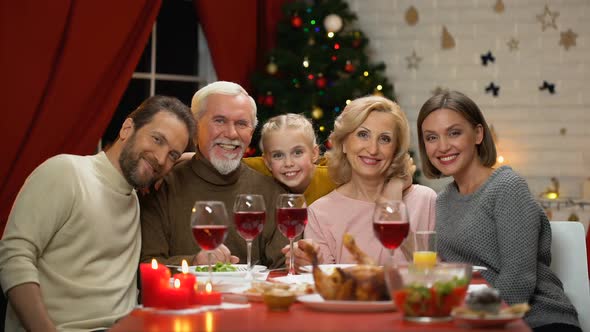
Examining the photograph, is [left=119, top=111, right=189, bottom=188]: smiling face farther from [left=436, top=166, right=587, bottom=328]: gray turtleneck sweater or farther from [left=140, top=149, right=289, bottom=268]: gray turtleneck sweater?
[left=436, top=166, right=587, bottom=328]: gray turtleneck sweater

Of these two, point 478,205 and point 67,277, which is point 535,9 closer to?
point 478,205

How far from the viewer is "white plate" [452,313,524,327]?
1553mm

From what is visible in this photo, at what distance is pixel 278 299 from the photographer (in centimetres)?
175

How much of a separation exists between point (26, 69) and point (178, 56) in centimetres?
144

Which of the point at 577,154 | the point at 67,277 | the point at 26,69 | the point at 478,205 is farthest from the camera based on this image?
the point at 577,154

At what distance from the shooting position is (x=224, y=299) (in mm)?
1915

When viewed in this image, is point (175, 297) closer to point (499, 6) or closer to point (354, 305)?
point (354, 305)

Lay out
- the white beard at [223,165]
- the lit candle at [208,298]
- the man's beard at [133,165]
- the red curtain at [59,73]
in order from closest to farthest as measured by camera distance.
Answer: the lit candle at [208,298], the man's beard at [133,165], the white beard at [223,165], the red curtain at [59,73]

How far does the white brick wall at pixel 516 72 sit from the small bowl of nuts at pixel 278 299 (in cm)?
465

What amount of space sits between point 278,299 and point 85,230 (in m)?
1.03

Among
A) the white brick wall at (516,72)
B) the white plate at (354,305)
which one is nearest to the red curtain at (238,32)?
the white brick wall at (516,72)

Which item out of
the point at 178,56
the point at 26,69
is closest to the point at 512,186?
the point at 26,69

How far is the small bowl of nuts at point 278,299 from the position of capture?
1.74 meters

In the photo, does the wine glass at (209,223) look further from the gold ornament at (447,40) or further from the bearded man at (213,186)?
the gold ornament at (447,40)
